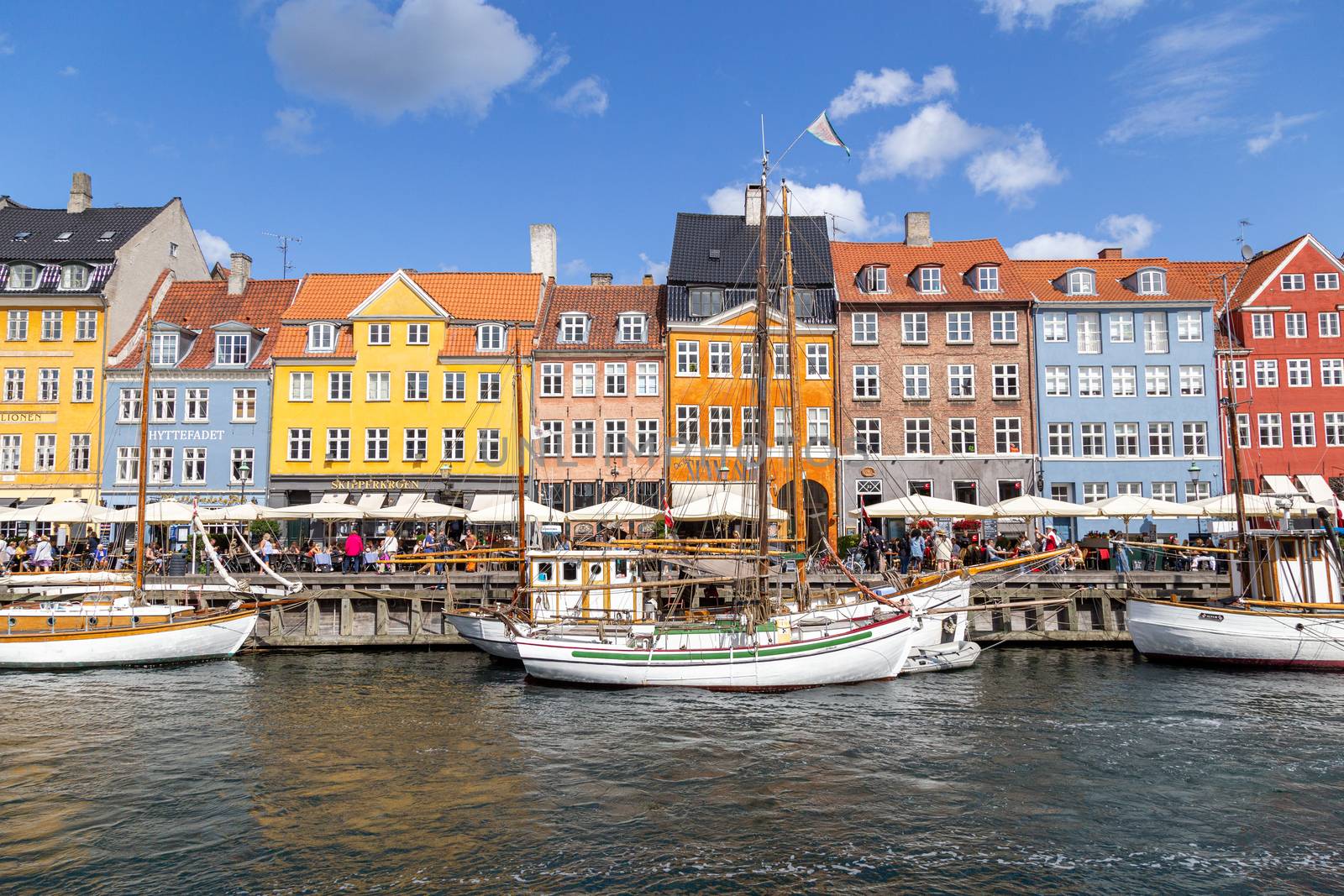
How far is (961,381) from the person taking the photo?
4759 cm

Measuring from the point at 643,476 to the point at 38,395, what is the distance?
3017 centimetres

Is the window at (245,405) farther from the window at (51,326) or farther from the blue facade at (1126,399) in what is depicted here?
the blue facade at (1126,399)

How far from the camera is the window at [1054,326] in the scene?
1890 inches

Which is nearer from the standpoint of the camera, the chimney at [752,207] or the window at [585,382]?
the window at [585,382]

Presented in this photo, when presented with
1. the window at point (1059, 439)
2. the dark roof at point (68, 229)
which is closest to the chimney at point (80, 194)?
the dark roof at point (68, 229)

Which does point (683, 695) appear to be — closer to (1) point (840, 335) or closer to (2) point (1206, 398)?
(1) point (840, 335)

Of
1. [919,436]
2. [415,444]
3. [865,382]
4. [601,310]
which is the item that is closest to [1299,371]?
[919,436]

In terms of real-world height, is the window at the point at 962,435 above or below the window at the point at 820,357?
below

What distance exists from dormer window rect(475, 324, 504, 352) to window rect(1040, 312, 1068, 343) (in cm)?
2687

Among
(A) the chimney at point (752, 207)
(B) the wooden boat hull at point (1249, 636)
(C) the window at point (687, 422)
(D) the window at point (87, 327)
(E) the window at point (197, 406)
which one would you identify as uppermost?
(A) the chimney at point (752, 207)

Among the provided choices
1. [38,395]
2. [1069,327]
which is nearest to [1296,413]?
[1069,327]

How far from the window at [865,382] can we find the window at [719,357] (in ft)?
20.5

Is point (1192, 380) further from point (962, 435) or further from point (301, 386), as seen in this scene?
point (301, 386)

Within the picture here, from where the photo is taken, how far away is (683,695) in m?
23.3
